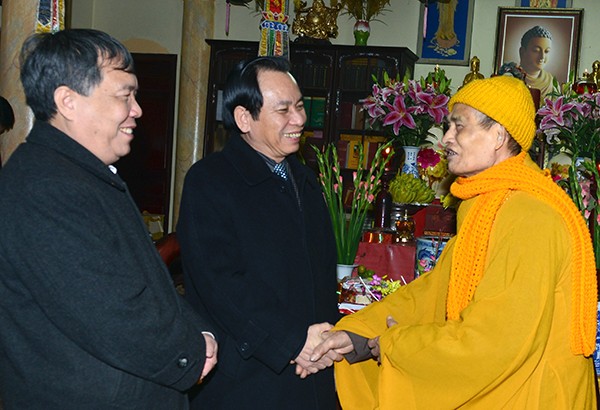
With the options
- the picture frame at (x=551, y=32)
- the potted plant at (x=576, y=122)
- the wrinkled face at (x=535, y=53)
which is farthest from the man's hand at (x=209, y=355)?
the wrinkled face at (x=535, y=53)

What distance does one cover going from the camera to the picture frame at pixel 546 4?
7406mm

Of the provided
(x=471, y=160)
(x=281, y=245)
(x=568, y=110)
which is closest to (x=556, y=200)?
(x=471, y=160)

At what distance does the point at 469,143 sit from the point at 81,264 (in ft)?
3.27

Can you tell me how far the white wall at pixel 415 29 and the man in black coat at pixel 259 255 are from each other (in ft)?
18.9

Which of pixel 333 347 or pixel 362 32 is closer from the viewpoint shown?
pixel 333 347

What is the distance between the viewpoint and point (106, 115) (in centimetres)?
163

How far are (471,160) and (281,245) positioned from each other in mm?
551

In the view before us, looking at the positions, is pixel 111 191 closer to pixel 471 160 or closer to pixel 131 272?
pixel 131 272

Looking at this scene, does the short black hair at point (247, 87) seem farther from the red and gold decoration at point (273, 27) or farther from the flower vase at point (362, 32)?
the flower vase at point (362, 32)

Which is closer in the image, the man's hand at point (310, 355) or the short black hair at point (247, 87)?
the man's hand at point (310, 355)

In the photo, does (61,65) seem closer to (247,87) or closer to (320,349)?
(247,87)

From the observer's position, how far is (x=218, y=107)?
307 inches

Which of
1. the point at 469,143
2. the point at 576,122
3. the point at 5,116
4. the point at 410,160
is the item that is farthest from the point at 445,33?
the point at 469,143

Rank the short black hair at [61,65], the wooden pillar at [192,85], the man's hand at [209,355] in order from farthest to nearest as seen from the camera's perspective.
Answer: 1. the wooden pillar at [192,85]
2. the man's hand at [209,355]
3. the short black hair at [61,65]
